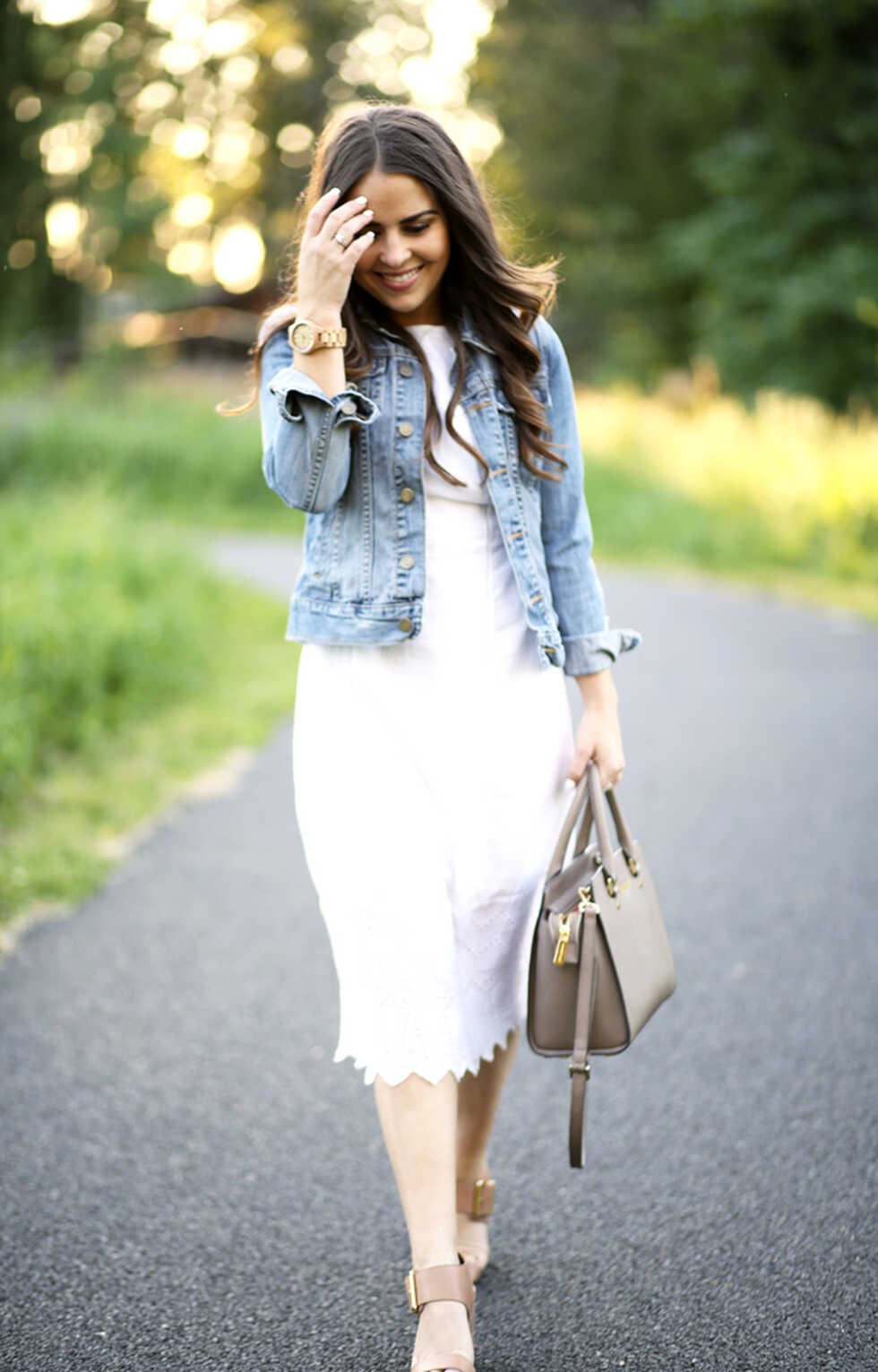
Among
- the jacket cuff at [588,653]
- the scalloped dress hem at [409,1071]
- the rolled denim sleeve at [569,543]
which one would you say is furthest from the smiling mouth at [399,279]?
the scalloped dress hem at [409,1071]

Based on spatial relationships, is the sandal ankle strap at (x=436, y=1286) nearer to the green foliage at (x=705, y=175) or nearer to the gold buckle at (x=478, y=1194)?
the gold buckle at (x=478, y=1194)

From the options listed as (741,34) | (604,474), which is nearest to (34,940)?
(604,474)

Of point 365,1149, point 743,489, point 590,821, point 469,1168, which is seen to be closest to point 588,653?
point 590,821

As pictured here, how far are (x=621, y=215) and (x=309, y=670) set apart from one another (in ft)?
112

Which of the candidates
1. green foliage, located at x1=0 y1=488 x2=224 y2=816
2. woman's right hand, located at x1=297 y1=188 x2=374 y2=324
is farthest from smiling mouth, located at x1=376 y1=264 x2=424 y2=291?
green foliage, located at x1=0 y1=488 x2=224 y2=816

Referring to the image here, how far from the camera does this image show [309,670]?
2.33 m

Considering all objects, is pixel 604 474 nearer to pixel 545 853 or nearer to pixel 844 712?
pixel 844 712

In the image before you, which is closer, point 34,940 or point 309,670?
point 309,670

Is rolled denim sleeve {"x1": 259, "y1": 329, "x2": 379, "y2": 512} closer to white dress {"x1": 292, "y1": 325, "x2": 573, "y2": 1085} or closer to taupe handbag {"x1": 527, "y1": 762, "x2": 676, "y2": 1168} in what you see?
white dress {"x1": 292, "y1": 325, "x2": 573, "y2": 1085}

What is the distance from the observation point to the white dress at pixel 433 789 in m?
Result: 2.24

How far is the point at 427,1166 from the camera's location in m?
2.19

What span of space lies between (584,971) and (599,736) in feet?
1.52

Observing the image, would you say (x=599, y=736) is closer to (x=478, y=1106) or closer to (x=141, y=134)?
(x=478, y=1106)

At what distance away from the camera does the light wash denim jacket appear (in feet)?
7.01
